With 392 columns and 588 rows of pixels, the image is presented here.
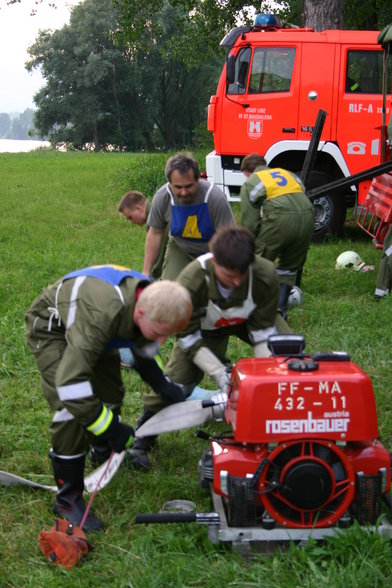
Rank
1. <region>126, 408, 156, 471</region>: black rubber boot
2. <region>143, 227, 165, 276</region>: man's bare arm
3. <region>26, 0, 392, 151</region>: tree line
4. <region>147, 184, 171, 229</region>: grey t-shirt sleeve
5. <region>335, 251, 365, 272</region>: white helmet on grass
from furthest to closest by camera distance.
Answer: <region>26, 0, 392, 151</region>: tree line
<region>335, 251, 365, 272</region>: white helmet on grass
<region>143, 227, 165, 276</region>: man's bare arm
<region>147, 184, 171, 229</region>: grey t-shirt sleeve
<region>126, 408, 156, 471</region>: black rubber boot

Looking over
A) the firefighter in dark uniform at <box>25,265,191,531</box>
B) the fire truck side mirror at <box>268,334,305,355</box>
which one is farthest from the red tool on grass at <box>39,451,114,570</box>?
the fire truck side mirror at <box>268,334,305,355</box>

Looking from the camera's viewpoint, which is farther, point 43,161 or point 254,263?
point 43,161

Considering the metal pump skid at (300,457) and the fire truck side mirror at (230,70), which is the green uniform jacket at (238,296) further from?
the fire truck side mirror at (230,70)

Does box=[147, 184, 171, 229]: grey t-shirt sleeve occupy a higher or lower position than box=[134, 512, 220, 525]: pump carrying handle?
higher

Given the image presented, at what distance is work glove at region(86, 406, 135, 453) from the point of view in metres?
3.20

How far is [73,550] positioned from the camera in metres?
3.35

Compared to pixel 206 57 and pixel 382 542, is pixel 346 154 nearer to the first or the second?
pixel 382 542

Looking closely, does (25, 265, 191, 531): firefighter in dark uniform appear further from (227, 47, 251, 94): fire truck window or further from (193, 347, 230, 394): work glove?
(227, 47, 251, 94): fire truck window

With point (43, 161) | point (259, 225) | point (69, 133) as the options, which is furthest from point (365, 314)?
point (69, 133)

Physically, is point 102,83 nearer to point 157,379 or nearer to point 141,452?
point 141,452

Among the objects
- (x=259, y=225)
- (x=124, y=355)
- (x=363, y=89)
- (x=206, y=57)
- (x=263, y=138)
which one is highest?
(x=206, y=57)

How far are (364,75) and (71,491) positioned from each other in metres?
9.17

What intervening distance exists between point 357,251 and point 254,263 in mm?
7005

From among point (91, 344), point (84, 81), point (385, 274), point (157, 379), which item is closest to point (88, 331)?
point (91, 344)
